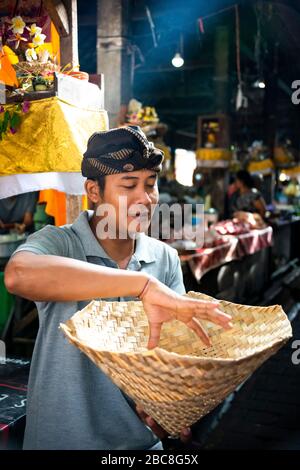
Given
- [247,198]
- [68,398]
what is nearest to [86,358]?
[68,398]

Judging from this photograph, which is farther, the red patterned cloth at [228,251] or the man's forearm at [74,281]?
the red patterned cloth at [228,251]

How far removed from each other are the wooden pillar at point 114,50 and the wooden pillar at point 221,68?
5462mm

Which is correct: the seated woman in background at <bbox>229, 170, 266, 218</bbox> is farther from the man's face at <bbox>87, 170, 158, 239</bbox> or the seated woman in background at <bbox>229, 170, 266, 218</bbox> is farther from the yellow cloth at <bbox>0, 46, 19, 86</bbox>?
the man's face at <bbox>87, 170, 158, 239</bbox>

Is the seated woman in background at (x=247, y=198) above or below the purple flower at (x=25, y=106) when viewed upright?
below

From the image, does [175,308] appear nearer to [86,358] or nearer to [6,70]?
[86,358]

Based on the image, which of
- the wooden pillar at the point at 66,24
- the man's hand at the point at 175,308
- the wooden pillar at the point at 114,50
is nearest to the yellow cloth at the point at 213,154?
the wooden pillar at the point at 114,50

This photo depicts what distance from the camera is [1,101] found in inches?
144

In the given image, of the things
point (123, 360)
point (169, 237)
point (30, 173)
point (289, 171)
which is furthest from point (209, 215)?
point (289, 171)

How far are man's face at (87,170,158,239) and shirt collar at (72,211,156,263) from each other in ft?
0.53

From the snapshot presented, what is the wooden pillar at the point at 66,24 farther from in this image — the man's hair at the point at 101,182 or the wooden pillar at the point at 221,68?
the wooden pillar at the point at 221,68

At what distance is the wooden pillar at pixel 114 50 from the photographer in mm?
6480

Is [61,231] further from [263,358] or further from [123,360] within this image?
[263,358]

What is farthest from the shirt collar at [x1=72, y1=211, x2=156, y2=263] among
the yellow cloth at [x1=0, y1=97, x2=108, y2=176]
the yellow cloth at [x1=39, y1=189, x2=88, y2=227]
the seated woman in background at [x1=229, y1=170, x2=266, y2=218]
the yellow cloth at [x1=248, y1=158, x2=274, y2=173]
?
the yellow cloth at [x1=248, y1=158, x2=274, y2=173]
